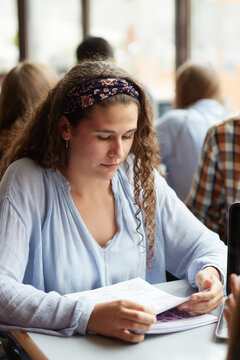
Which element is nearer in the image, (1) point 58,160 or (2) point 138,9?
(1) point 58,160

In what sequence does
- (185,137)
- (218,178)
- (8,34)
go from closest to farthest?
(218,178)
(185,137)
(8,34)

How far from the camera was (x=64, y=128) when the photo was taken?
4.97 feet

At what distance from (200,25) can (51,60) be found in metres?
1.61

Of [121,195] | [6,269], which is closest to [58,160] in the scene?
[121,195]

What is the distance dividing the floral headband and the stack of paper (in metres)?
0.52

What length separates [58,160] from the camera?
5.05ft

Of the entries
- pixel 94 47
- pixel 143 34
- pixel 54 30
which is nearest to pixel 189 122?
pixel 94 47

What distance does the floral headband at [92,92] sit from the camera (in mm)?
1436

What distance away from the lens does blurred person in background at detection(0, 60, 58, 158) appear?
2.46 m

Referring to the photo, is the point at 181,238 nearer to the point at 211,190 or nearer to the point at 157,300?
the point at 157,300

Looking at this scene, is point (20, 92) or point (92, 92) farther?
point (20, 92)

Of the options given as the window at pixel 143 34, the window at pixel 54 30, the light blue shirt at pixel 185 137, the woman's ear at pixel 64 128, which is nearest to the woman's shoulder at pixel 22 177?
the woman's ear at pixel 64 128

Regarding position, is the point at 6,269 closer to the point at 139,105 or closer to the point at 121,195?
the point at 121,195

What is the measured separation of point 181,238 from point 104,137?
0.44m
